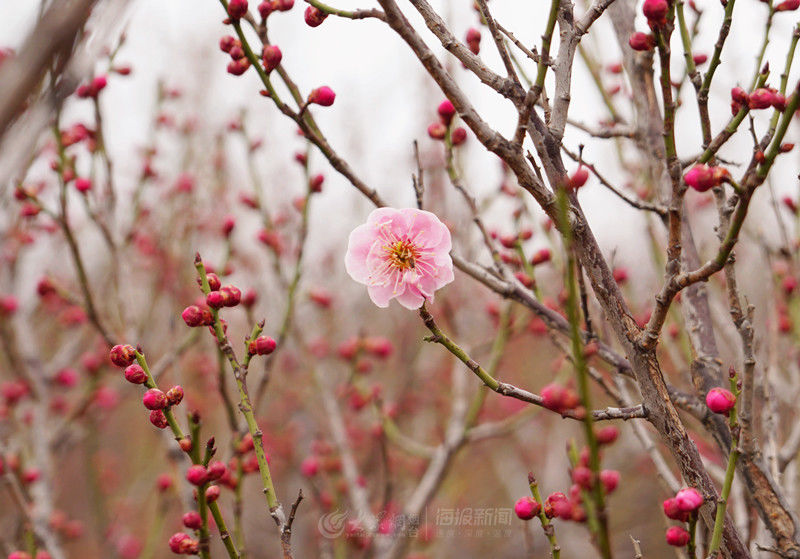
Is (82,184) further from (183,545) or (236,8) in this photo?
(183,545)

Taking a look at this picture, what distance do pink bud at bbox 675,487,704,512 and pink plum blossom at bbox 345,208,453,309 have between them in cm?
60

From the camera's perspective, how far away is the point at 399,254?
56.0 inches

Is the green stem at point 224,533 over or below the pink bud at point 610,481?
below

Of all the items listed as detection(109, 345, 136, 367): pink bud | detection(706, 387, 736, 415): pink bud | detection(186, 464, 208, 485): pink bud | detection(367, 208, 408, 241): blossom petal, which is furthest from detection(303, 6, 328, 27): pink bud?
detection(706, 387, 736, 415): pink bud

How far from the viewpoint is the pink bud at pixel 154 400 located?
1204 mm

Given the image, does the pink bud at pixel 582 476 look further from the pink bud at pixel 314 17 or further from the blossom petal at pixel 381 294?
the pink bud at pixel 314 17

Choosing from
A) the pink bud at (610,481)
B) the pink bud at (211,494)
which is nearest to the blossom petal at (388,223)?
the pink bud at (211,494)

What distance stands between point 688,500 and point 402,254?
29.5 inches

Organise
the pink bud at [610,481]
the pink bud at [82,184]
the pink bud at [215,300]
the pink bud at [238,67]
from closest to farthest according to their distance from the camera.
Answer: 1. the pink bud at [215,300]
2. the pink bud at [238,67]
3. the pink bud at [610,481]
4. the pink bud at [82,184]

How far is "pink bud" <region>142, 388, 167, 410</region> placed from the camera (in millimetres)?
1204

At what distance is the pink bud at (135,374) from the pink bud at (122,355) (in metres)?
0.02

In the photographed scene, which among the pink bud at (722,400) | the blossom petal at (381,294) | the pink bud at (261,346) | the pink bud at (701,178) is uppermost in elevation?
the pink bud at (701,178)

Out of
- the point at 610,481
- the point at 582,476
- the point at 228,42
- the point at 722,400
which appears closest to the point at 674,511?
the point at 722,400

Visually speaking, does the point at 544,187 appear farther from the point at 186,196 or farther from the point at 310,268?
the point at 310,268
